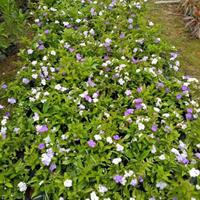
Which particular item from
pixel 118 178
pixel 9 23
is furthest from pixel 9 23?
pixel 118 178

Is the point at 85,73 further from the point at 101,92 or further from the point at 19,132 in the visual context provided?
the point at 19,132

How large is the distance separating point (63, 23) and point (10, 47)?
738 mm

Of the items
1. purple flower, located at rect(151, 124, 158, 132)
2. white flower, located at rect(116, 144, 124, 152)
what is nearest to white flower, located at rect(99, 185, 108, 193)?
white flower, located at rect(116, 144, 124, 152)

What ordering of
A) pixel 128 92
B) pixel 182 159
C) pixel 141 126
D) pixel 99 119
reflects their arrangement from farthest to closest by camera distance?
pixel 128 92
pixel 99 119
pixel 141 126
pixel 182 159

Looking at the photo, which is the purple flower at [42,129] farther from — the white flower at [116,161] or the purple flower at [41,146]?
the white flower at [116,161]

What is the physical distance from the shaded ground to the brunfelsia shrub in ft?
0.97

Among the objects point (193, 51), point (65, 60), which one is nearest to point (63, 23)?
point (65, 60)

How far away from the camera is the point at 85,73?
3.79m

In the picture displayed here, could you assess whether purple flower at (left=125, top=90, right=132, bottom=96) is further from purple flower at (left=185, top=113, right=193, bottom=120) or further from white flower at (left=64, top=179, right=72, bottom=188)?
white flower at (left=64, top=179, right=72, bottom=188)

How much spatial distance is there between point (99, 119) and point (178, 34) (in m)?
2.64

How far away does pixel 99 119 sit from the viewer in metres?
3.30

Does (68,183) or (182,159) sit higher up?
(182,159)

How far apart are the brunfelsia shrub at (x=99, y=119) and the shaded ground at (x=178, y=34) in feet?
0.97

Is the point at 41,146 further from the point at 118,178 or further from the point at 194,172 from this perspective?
the point at 194,172
